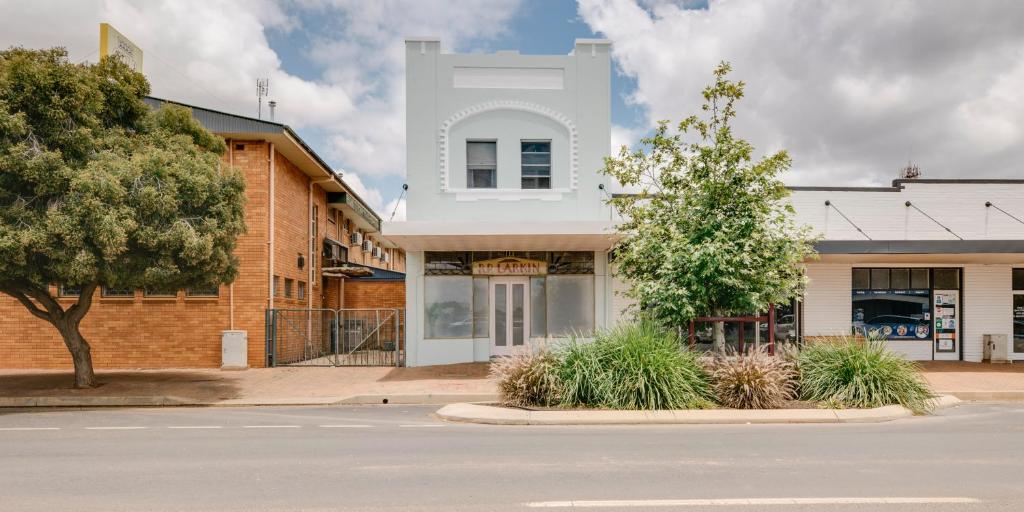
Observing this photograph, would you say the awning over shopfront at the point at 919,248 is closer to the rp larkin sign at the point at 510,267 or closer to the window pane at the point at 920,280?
the window pane at the point at 920,280

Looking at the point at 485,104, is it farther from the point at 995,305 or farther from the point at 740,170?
the point at 995,305

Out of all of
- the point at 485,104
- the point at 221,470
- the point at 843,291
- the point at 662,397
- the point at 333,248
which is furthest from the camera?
the point at 333,248

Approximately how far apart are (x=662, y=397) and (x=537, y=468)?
4.60 m

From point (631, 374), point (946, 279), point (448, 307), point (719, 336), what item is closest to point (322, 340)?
point (448, 307)

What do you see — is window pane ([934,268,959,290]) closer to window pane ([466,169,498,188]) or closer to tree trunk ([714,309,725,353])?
tree trunk ([714,309,725,353])

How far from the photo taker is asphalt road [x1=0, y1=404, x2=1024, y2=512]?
20.8 ft

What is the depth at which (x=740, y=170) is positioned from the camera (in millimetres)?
13258

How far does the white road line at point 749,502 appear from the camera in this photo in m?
6.14

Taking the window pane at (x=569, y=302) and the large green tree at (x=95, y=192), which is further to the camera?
the window pane at (x=569, y=302)

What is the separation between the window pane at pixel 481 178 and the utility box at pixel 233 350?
688cm

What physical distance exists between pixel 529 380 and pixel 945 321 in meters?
14.3

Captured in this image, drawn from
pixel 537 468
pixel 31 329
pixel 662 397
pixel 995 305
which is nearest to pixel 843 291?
pixel 995 305

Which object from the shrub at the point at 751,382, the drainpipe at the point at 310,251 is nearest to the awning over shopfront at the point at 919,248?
the shrub at the point at 751,382

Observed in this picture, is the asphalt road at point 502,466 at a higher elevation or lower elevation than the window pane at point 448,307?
lower
